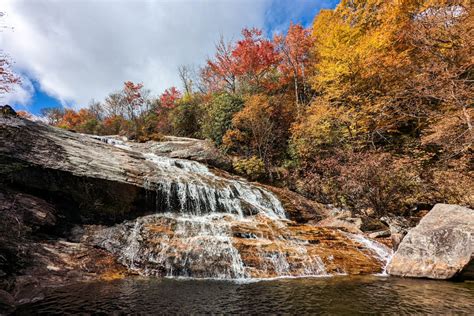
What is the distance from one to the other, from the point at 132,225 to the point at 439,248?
10.2 meters

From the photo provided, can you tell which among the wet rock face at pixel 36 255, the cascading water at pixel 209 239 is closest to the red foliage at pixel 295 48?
the cascading water at pixel 209 239

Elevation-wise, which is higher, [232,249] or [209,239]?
[209,239]

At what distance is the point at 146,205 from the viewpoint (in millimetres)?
10656

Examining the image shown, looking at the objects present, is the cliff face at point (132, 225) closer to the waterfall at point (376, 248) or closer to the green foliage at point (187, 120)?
the waterfall at point (376, 248)

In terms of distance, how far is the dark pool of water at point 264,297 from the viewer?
4.75m

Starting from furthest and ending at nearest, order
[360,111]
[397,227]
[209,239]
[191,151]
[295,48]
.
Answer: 1. [295,48]
2. [191,151]
3. [360,111]
4. [397,227]
5. [209,239]

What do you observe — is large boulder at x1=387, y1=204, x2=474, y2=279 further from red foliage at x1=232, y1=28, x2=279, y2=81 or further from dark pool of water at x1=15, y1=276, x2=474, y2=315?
red foliage at x1=232, y1=28, x2=279, y2=81

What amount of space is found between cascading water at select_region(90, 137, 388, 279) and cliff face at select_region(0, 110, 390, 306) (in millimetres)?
35

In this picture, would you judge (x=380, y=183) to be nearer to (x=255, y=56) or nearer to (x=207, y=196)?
(x=207, y=196)

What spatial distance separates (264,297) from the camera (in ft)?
17.9

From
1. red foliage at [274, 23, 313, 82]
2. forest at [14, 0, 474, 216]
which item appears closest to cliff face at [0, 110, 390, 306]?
forest at [14, 0, 474, 216]

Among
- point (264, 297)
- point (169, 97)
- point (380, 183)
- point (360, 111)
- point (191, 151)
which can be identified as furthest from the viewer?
point (169, 97)

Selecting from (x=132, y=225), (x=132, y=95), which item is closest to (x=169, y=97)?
(x=132, y=95)

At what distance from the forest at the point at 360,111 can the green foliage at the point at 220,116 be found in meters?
0.09
